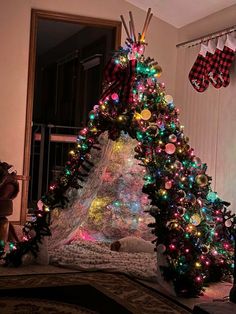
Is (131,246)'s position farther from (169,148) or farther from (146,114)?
(146,114)

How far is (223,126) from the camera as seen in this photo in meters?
5.78

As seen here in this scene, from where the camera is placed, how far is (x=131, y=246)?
512 cm

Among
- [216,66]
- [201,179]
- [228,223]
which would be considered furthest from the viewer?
[216,66]

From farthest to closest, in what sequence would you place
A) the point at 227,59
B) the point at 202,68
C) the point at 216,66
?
the point at 202,68, the point at 216,66, the point at 227,59

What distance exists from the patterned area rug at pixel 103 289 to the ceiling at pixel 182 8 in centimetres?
340

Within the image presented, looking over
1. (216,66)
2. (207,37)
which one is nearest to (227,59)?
(216,66)

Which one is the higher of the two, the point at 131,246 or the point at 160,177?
the point at 160,177

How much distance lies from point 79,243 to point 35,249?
911 millimetres

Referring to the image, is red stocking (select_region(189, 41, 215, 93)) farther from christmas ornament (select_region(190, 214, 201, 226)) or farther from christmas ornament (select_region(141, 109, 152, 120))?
christmas ornament (select_region(190, 214, 201, 226))

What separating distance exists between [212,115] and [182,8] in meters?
1.42

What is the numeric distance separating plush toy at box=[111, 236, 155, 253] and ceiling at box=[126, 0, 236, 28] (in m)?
2.78

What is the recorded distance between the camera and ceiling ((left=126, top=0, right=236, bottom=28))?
19.8 feet

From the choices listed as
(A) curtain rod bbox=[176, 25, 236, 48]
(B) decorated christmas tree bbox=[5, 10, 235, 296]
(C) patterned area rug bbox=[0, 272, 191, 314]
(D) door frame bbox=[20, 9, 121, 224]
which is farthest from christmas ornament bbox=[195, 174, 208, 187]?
(D) door frame bbox=[20, 9, 121, 224]

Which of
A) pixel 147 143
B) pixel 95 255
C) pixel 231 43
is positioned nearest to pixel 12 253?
pixel 95 255
